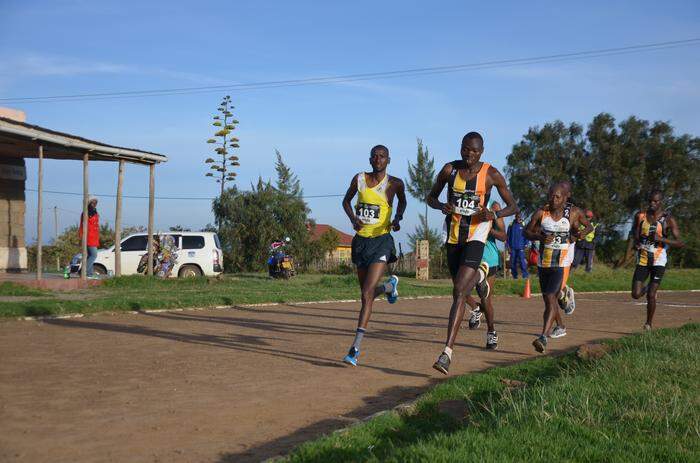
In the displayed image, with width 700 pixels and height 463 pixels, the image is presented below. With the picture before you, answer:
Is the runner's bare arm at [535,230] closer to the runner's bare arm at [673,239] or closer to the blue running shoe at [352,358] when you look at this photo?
the runner's bare arm at [673,239]

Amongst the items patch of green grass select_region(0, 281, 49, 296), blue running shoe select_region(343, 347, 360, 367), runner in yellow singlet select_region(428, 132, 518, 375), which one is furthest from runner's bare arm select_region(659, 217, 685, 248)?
patch of green grass select_region(0, 281, 49, 296)

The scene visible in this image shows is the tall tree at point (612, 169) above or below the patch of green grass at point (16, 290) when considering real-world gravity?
above

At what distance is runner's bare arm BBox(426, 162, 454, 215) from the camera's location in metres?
7.93

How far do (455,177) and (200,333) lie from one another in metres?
4.45

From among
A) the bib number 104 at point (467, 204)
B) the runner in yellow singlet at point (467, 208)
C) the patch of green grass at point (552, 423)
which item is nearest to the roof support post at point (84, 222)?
the runner in yellow singlet at point (467, 208)

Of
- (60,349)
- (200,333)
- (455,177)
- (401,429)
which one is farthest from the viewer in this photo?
(200,333)

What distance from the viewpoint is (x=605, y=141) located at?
2077 inches

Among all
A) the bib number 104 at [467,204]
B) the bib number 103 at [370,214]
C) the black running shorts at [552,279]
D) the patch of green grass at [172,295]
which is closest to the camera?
the bib number 104 at [467,204]

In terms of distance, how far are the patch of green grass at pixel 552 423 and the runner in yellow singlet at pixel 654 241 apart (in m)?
4.98

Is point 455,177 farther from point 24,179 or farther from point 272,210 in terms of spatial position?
point 272,210

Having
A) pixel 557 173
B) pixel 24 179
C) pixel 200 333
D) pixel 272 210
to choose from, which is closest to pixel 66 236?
pixel 272 210

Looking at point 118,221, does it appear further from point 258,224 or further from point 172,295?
point 258,224

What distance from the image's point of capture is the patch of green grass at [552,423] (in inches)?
157

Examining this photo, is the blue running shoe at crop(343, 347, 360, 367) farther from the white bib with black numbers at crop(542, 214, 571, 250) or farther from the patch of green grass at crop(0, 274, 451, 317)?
the patch of green grass at crop(0, 274, 451, 317)
